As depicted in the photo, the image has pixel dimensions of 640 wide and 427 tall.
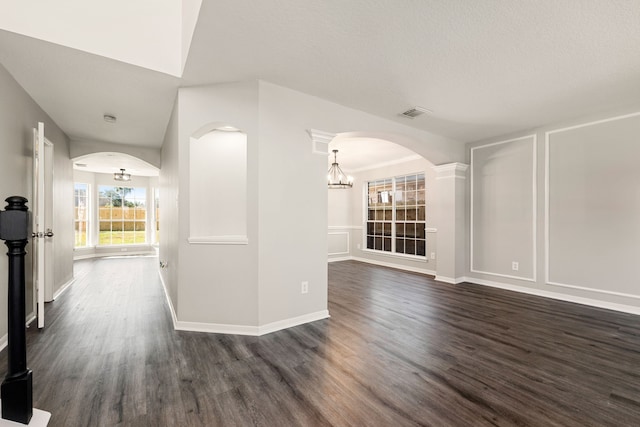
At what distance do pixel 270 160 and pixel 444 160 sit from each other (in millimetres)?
3389

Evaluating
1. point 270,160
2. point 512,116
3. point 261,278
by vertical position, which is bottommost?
point 261,278

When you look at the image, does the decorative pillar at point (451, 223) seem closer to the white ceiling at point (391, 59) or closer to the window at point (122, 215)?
the white ceiling at point (391, 59)

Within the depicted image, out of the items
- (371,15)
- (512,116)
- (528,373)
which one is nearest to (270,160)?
(371,15)

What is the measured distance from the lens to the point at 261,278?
2.77 metres

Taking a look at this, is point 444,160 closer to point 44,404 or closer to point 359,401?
point 359,401

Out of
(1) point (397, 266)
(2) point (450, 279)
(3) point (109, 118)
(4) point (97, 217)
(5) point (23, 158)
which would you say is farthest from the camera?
(4) point (97, 217)

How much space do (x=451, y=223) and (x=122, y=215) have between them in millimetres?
9334

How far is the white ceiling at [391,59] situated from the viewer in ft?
6.15

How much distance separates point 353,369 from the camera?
2105mm

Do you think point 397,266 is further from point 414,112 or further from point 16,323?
point 16,323

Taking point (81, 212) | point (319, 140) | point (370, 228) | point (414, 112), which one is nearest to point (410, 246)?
point (370, 228)

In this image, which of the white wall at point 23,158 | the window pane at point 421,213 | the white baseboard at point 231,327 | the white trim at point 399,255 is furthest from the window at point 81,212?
the window pane at point 421,213

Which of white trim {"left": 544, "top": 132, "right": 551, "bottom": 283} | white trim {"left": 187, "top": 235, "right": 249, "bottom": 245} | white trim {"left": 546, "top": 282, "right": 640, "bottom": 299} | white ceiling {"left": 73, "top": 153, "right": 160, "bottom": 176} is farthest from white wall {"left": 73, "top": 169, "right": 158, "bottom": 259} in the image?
white trim {"left": 546, "top": 282, "right": 640, "bottom": 299}

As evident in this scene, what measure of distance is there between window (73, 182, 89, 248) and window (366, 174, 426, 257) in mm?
8163
